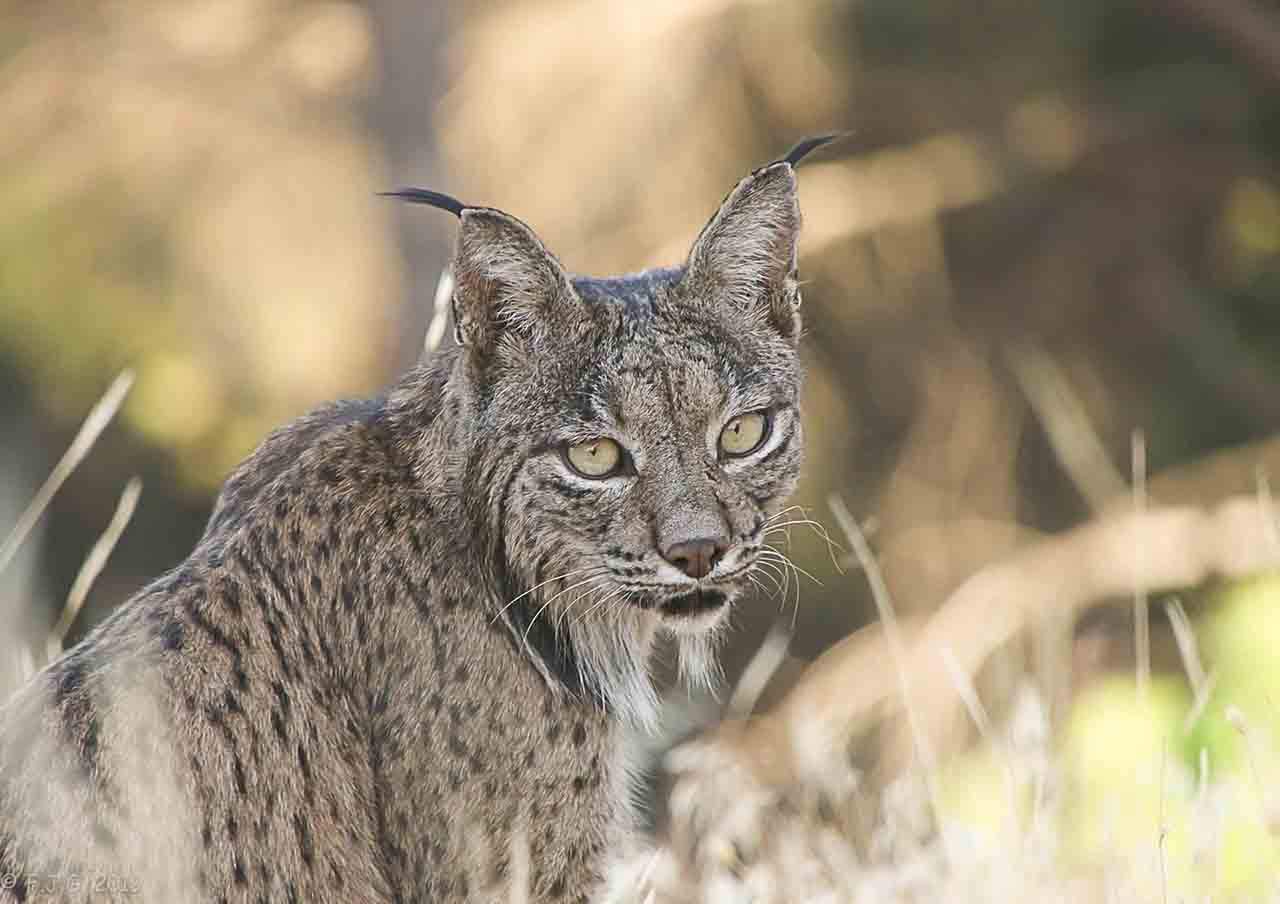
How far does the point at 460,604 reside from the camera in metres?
4.59

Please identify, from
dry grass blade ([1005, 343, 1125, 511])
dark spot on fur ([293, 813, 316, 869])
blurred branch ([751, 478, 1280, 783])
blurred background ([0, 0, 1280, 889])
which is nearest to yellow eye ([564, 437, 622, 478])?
dark spot on fur ([293, 813, 316, 869])

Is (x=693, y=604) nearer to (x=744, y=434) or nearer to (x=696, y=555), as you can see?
(x=696, y=555)

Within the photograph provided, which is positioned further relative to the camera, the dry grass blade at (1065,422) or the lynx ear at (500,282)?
the dry grass blade at (1065,422)

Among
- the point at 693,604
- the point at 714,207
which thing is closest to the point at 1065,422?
the point at 693,604

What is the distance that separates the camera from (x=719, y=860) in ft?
17.5

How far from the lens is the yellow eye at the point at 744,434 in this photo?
15.7 ft

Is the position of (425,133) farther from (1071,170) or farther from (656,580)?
(656,580)

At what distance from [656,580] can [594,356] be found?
0.59 metres

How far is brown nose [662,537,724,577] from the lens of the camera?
4.52 m

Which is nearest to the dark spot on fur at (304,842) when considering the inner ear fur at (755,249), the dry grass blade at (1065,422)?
the inner ear fur at (755,249)

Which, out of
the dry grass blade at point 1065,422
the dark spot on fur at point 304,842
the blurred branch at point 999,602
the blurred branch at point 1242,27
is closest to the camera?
the dark spot on fur at point 304,842

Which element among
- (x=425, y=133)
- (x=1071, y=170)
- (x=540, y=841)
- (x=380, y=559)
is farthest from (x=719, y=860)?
(x=1071, y=170)

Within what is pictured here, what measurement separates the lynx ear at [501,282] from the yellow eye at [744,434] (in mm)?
502

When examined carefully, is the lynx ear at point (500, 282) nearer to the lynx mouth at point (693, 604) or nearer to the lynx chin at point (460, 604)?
the lynx chin at point (460, 604)
